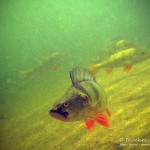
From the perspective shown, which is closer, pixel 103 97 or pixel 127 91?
pixel 103 97

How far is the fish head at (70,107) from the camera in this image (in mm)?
2439

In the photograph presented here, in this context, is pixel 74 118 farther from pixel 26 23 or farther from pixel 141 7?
pixel 26 23

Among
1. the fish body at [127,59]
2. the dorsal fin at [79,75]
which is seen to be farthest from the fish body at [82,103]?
the fish body at [127,59]

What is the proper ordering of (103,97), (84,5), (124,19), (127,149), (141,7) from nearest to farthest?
(103,97), (127,149), (141,7), (124,19), (84,5)

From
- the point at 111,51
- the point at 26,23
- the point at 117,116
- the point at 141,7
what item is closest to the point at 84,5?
the point at 26,23

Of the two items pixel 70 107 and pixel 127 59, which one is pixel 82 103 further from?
pixel 127 59

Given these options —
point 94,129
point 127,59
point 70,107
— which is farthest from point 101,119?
point 127,59

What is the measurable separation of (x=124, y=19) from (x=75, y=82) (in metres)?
27.3

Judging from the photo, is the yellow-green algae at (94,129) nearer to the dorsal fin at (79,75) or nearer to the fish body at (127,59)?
the fish body at (127,59)

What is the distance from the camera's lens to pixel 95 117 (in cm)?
274

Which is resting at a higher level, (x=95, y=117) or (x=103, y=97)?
(x=103, y=97)

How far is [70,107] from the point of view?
8.40 ft

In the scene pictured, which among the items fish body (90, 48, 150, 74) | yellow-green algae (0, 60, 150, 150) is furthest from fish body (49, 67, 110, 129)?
fish body (90, 48, 150, 74)

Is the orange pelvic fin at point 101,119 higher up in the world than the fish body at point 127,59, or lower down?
lower down
